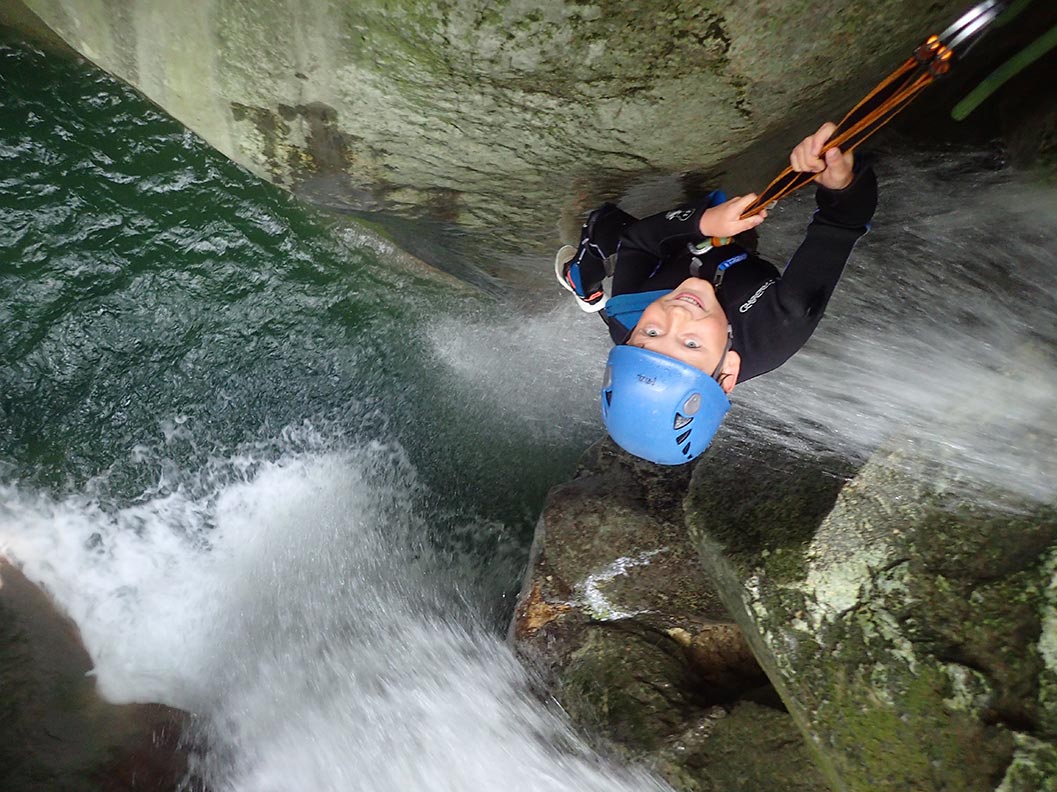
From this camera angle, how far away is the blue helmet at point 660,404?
2.46 meters

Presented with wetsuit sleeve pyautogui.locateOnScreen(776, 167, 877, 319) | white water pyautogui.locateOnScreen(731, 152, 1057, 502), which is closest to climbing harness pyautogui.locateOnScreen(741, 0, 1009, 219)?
wetsuit sleeve pyautogui.locateOnScreen(776, 167, 877, 319)

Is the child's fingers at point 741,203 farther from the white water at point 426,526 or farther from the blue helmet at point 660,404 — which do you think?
the white water at point 426,526

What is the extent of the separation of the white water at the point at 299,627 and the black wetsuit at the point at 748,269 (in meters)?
2.24

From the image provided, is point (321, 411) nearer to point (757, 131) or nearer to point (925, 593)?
point (757, 131)

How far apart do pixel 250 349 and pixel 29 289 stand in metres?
1.19

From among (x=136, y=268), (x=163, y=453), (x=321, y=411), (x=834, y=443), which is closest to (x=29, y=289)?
(x=136, y=268)

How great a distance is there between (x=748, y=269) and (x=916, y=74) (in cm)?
102

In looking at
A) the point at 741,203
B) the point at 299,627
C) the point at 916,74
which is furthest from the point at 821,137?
the point at 299,627

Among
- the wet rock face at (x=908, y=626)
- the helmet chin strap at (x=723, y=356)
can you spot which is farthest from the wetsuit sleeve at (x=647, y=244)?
the wet rock face at (x=908, y=626)

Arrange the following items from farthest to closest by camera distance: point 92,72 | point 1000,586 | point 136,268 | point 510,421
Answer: point 510,421 → point 136,268 → point 92,72 → point 1000,586

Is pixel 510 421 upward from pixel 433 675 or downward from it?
upward

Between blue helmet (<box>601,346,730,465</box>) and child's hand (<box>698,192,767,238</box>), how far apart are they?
1.57 ft

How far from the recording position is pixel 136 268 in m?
3.98

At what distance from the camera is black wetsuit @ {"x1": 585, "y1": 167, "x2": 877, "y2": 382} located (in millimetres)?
2234
